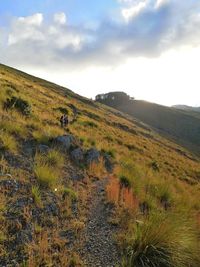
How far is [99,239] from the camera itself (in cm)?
675

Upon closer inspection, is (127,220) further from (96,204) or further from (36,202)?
(36,202)

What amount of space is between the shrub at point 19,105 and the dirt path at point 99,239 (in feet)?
26.8

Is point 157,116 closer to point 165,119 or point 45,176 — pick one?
point 165,119

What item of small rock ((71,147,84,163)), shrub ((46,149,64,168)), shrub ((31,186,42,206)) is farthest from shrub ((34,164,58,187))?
small rock ((71,147,84,163))

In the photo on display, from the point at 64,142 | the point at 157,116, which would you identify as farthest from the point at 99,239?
the point at 157,116

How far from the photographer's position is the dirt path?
6098 millimetres

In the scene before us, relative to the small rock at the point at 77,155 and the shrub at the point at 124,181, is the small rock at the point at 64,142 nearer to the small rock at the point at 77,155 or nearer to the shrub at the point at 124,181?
the small rock at the point at 77,155

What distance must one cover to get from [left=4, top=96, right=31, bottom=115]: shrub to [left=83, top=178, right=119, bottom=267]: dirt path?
8156mm

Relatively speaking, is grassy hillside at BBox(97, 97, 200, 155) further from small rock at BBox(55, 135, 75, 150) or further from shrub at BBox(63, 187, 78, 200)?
shrub at BBox(63, 187, 78, 200)

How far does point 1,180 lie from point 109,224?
2.73 m

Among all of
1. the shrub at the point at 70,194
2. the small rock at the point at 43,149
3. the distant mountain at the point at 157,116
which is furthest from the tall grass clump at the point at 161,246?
the distant mountain at the point at 157,116

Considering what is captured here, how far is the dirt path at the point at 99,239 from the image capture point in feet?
20.0

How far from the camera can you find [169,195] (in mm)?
10625

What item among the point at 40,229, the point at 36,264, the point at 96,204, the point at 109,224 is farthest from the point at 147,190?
the point at 36,264
